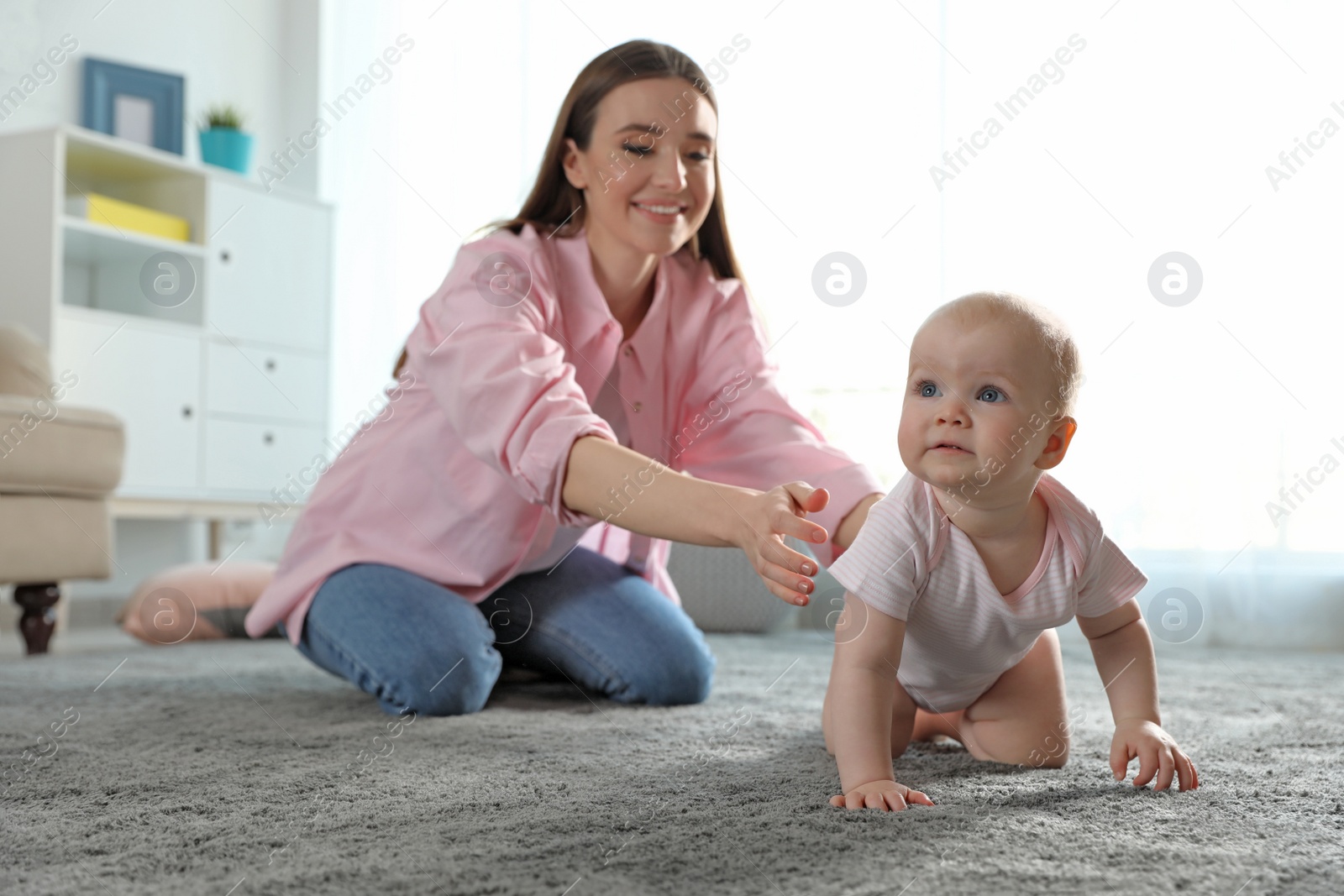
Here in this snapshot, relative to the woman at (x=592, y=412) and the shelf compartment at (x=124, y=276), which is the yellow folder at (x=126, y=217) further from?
the woman at (x=592, y=412)

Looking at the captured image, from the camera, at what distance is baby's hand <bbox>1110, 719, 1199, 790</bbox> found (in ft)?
2.85

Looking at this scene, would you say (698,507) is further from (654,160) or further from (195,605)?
(195,605)

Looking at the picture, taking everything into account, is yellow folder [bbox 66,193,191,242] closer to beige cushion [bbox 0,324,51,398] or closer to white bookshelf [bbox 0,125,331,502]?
white bookshelf [bbox 0,125,331,502]

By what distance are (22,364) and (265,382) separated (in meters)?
0.94

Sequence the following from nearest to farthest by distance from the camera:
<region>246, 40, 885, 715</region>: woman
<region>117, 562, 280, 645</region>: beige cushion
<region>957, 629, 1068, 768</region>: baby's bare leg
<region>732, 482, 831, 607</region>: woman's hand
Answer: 1. <region>732, 482, 831, 607</region>: woman's hand
2. <region>957, 629, 1068, 768</region>: baby's bare leg
3. <region>246, 40, 885, 715</region>: woman
4. <region>117, 562, 280, 645</region>: beige cushion

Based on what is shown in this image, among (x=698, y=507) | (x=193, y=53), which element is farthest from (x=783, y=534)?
(x=193, y=53)

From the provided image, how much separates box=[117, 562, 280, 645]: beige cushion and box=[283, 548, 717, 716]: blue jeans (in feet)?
3.17

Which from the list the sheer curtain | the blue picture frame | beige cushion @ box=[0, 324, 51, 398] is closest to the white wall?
the blue picture frame

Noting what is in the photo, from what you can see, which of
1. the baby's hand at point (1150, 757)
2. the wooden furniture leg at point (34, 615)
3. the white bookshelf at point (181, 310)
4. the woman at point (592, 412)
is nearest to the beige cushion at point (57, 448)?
the wooden furniture leg at point (34, 615)

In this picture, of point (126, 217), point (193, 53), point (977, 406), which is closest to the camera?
point (977, 406)

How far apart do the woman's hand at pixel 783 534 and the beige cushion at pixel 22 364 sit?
80.5 inches

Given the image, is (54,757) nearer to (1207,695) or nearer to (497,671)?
(497,671)

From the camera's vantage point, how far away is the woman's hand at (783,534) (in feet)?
2.51

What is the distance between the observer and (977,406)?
789 millimetres
